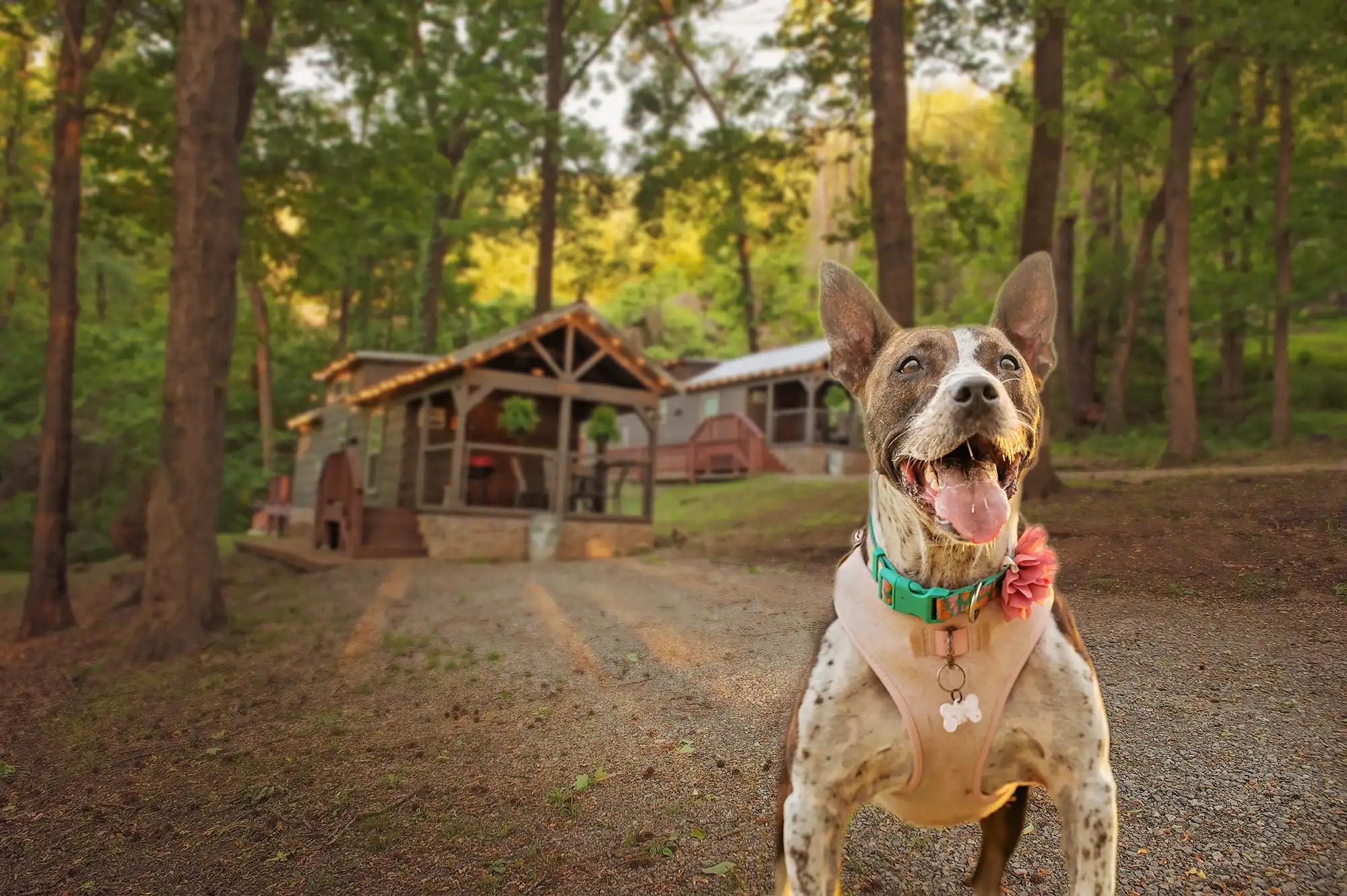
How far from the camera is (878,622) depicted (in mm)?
2299

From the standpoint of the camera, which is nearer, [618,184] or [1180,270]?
[1180,270]

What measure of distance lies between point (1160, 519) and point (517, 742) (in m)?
6.69

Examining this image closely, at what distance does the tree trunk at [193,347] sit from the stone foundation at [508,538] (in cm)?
761

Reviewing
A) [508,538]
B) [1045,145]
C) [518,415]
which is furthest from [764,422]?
[1045,145]

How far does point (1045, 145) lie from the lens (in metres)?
12.5

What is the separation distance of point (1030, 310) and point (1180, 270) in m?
13.6

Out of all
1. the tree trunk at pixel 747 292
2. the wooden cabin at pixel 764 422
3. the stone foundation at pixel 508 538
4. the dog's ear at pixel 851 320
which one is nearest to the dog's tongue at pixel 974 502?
the dog's ear at pixel 851 320

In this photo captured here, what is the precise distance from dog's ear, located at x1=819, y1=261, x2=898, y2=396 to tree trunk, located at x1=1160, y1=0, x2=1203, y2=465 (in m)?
13.1

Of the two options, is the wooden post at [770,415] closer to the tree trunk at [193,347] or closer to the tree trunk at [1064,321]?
the tree trunk at [1064,321]

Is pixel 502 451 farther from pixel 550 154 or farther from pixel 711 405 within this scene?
pixel 711 405

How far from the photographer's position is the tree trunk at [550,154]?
778 inches

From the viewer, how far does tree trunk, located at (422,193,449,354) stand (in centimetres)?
2648

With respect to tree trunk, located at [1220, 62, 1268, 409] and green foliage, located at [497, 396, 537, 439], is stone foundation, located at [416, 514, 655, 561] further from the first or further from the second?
tree trunk, located at [1220, 62, 1268, 409]

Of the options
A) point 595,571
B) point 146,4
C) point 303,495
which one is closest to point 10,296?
point 303,495
